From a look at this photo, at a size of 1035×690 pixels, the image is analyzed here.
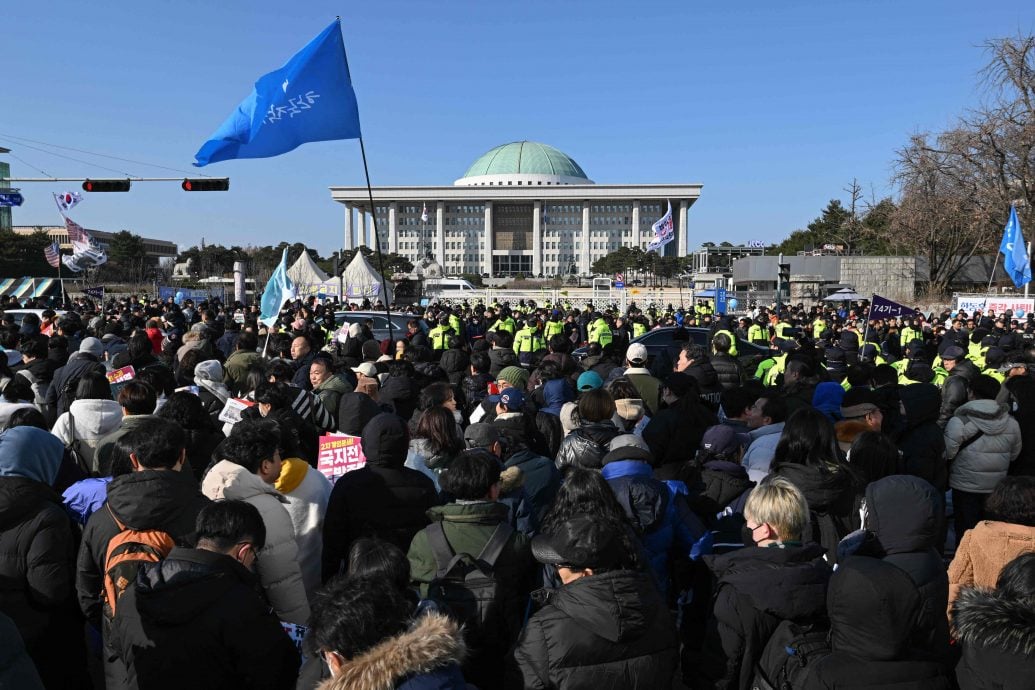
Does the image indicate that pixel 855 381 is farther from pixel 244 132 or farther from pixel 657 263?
pixel 657 263

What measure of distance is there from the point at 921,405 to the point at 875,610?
10.8ft

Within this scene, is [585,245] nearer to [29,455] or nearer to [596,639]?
[29,455]

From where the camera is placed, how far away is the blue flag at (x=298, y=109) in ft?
26.0

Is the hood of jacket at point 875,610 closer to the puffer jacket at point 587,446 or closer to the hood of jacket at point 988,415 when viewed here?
the puffer jacket at point 587,446

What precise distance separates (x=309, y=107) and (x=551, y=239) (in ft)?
369

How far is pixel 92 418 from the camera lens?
477 centimetres

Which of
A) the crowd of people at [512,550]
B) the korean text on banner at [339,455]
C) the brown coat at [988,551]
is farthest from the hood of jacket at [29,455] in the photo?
the brown coat at [988,551]

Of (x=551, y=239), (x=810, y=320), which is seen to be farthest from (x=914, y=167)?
(x=551, y=239)

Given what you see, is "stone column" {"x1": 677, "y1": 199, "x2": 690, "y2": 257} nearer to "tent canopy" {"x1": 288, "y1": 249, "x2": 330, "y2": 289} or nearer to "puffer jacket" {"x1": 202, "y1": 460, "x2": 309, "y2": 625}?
"tent canopy" {"x1": 288, "y1": 249, "x2": 330, "y2": 289}

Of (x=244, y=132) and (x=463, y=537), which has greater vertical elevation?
(x=244, y=132)

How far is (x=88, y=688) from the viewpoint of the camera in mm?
3557

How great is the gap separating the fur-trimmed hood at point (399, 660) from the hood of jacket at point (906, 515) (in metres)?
1.98

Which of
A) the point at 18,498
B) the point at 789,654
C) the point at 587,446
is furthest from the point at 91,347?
the point at 789,654

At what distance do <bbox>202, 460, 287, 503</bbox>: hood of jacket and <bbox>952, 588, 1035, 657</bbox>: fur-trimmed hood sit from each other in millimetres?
2647
